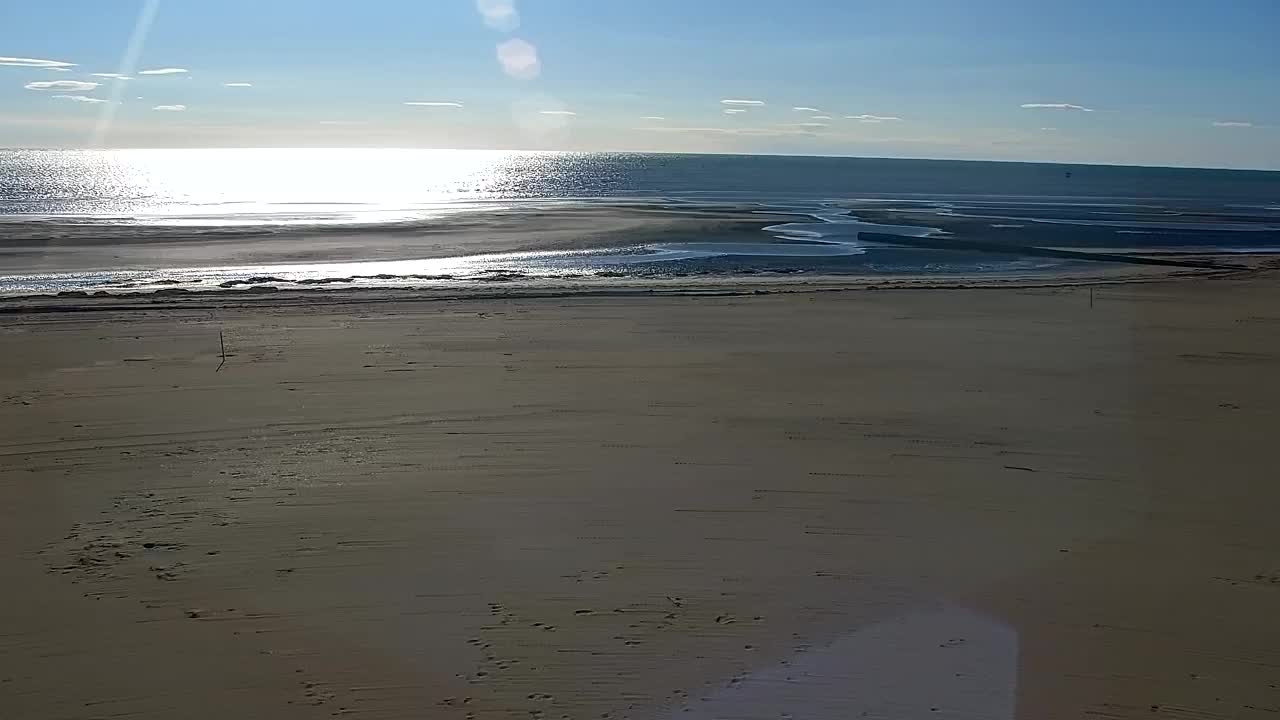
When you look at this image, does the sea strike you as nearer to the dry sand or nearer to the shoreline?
the shoreline

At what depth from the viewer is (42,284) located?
27.4 metres

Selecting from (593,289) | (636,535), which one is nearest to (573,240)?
(593,289)

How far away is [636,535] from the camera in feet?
28.2

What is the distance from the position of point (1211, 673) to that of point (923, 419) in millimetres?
6191

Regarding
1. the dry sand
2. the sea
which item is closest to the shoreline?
the sea

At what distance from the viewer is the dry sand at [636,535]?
6297 mm

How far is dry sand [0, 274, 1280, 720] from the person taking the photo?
248 inches

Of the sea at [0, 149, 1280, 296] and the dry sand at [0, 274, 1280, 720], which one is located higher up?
the sea at [0, 149, 1280, 296]

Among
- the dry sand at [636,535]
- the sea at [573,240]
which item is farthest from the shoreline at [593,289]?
the dry sand at [636,535]

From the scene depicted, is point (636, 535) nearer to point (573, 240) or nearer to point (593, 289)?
point (593, 289)

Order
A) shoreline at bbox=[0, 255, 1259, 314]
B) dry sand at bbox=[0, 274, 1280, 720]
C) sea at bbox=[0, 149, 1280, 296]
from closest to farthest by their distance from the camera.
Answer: dry sand at bbox=[0, 274, 1280, 720]
shoreline at bbox=[0, 255, 1259, 314]
sea at bbox=[0, 149, 1280, 296]

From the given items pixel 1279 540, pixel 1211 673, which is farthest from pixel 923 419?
pixel 1211 673

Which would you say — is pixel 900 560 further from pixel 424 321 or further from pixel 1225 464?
pixel 424 321

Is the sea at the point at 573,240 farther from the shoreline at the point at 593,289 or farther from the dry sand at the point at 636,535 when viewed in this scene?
the dry sand at the point at 636,535
